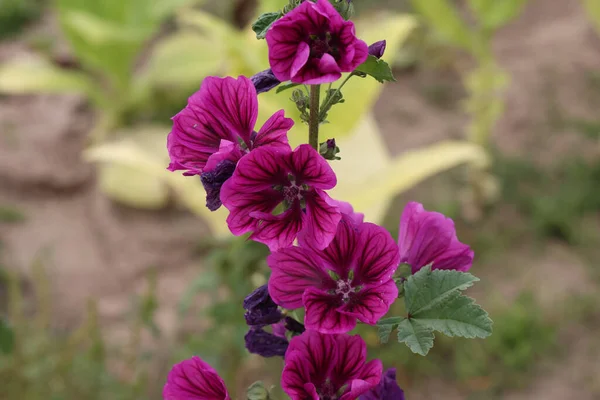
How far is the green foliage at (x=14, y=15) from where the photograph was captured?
455 centimetres

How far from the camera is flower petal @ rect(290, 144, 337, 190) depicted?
0.55 meters

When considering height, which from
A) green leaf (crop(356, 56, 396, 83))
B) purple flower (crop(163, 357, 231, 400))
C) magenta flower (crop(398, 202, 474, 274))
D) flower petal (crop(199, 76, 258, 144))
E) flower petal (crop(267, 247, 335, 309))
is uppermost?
green leaf (crop(356, 56, 396, 83))

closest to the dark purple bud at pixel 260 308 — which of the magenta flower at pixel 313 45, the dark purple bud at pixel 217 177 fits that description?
the dark purple bud at pixel 217 177

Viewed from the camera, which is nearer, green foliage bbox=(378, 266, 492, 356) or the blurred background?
green foliage bbox=(378, 266, 492, 356)

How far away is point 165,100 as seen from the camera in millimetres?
3645

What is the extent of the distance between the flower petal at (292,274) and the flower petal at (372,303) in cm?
4

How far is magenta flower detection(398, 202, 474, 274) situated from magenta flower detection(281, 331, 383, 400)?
0.14 m

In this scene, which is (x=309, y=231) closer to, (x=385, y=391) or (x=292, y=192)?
(x=292, y=192)

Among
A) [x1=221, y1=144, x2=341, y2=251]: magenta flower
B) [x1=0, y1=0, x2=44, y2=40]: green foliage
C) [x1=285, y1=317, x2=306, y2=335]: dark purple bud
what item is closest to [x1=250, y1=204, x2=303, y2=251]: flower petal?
[x1=221, y1=144, x2=341, y2=251]: magenta flower

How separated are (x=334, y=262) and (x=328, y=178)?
0.09m

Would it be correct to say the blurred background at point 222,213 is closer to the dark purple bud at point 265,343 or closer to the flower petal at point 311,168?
the dark purple bud at point 265,343

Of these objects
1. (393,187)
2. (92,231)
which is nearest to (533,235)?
(393,187)

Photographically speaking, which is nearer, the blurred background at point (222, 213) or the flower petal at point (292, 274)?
the flower petal at point (292, 274)

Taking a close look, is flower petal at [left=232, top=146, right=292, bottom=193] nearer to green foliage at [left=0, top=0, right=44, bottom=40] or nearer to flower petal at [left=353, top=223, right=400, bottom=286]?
flower petal at [left=353, top=223, right=400, bottom=286]
